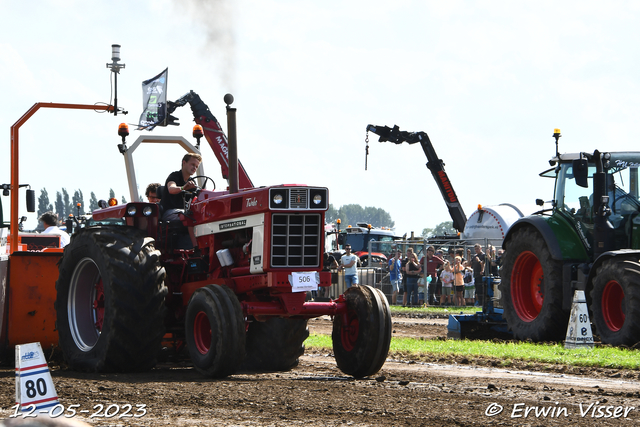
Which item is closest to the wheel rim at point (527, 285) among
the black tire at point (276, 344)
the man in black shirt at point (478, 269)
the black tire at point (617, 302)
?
the black tire at point (617, 302)

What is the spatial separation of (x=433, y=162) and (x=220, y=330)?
19.0 m

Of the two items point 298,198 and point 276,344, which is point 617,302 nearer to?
point 276,344

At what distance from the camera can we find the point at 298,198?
7445mm

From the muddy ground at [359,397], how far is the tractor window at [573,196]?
3.77 metres

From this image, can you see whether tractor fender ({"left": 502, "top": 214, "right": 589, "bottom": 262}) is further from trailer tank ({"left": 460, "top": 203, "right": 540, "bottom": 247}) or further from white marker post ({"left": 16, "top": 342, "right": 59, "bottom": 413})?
trailer tank ({"left": 460, "top": 203, "right": 540, "bottom": 247})

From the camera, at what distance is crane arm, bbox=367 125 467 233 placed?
24.1 m

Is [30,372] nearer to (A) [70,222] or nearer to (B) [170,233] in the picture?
(B) [170,233]

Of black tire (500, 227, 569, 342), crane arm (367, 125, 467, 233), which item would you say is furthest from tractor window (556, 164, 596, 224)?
crane arm (367, 125, 467, 233)

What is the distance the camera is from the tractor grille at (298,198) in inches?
293

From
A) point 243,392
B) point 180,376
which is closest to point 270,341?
point 180,376

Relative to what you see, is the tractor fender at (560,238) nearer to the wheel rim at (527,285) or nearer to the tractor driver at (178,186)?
the wheel rim at (527,285)

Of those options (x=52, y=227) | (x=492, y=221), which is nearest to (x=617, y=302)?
(x=52, y=227)

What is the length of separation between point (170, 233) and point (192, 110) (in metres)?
8.16

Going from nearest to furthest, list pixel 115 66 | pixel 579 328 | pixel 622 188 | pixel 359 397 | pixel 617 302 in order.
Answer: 1. pixel 359 397
2. pixel 579 328
3. pixel 617 302
4. pixel 622 188
5. pixel 115 66
